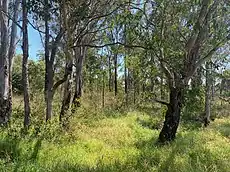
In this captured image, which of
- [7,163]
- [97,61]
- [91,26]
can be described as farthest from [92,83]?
[7,163]

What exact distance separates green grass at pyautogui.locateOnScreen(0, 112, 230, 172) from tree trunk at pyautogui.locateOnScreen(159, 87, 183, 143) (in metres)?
0.39

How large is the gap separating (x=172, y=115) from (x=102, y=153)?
3236mm

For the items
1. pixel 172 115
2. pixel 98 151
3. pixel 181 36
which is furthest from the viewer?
pixel 181 36

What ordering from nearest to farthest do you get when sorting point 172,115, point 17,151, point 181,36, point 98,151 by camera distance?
point 17,151
point 98,151
point 172,115
point 181,36

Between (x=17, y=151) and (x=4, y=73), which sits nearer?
(x=17, y=151)

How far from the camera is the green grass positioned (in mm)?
8570

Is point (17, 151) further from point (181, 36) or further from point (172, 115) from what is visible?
point (181, 36)

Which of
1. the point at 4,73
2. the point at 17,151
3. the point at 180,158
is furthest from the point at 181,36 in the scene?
the point at 17,151

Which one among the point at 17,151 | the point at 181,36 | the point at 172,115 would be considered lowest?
the point at 17,151

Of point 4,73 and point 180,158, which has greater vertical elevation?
point 4,73

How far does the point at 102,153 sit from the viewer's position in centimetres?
1084

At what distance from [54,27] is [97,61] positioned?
55.3ft

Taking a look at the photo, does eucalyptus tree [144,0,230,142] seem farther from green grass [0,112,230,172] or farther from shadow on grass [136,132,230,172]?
green grass [0,112,230,172]

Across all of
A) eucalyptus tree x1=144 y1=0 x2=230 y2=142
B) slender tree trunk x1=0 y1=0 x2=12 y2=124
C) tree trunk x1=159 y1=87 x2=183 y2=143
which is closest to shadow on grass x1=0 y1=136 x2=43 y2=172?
slender tree trunk x1=0 y1=0 x2=12 y2=124
